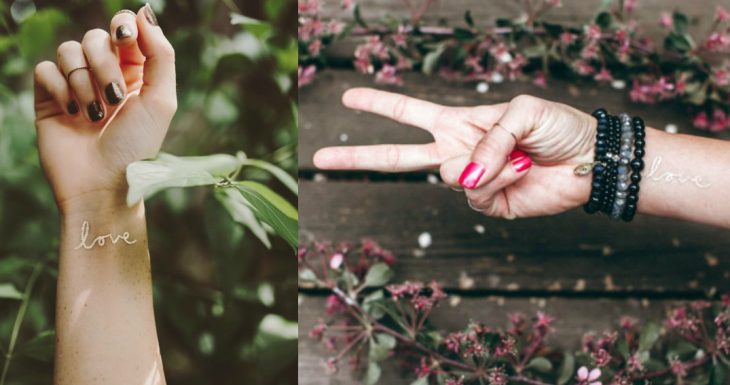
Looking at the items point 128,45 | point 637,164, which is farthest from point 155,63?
point 637,164

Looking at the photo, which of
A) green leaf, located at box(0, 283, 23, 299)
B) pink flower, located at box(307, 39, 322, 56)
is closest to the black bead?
pink flower, located at box(307, 39, 322, 56)

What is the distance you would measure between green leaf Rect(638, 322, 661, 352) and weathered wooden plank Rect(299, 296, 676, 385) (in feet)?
0.11

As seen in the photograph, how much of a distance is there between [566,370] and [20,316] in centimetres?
54

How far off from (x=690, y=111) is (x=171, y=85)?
22.6 inches

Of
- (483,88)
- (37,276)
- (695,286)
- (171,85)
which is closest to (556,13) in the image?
(483,88)

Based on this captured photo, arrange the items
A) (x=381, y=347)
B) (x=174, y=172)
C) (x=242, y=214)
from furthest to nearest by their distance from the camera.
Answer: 1. (x=381, y=347)
2. (x=242, y=214)
3. (x=174, y=172)

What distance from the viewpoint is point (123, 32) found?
0.56m

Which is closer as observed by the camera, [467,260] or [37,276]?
[37,276]

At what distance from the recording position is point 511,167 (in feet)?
1.95

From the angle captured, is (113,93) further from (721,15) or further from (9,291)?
(721,15)

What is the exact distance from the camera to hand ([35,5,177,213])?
55 centimetres

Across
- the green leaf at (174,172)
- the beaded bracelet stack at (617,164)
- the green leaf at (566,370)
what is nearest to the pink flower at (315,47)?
the green leaf at (174,172)

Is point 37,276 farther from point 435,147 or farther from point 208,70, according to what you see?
point 435,147

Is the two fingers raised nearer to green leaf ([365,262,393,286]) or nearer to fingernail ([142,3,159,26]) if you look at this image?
fingernail ([142,3,159,26])
